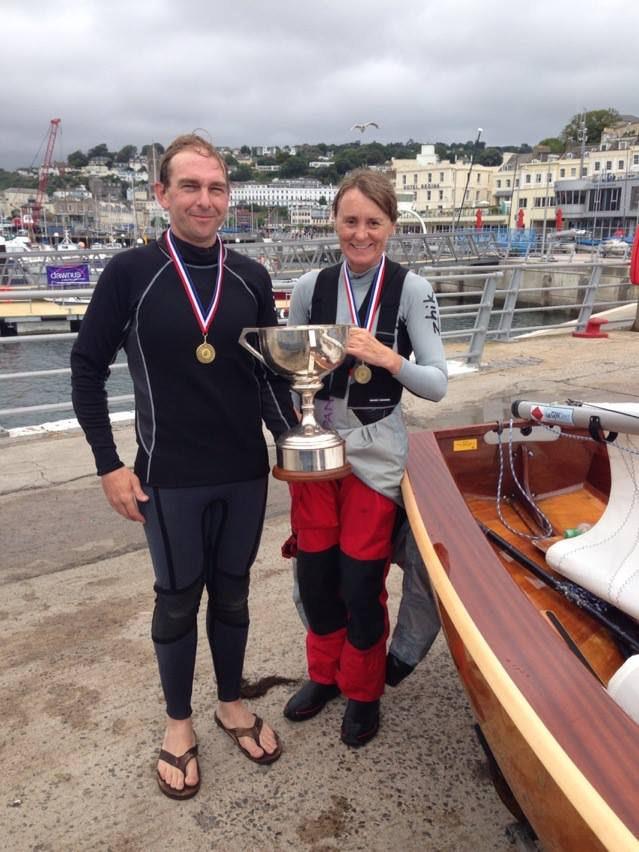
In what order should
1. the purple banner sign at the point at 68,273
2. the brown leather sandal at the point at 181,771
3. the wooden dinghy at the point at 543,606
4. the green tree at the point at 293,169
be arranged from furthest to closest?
the green tree at the point at 293,169
the purple banner sign at the point at 68,273
the brown leather sandal at the point at 181,771
the wooden dinghy at the point at 543,606

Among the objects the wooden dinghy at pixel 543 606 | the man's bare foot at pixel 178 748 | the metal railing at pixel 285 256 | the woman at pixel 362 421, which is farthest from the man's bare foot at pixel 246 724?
the metal railing at pixel 285 256

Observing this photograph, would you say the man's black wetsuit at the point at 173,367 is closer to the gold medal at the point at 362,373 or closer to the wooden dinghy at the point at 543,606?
the gold medal at the point at 362,373

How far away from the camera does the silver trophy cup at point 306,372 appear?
1.72m

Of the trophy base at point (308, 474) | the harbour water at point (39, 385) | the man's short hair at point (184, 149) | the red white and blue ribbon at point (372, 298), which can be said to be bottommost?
the harbour water at point (39, 385)

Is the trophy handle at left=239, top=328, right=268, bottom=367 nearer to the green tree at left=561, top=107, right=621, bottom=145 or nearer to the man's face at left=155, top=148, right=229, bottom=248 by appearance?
the man's face at left=155, top=148, right=229, bottom=248

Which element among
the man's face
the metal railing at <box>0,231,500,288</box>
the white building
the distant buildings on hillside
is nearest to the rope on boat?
the man's face

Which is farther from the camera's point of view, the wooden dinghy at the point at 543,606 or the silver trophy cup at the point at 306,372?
the silver trophy cup at the point at 306,372

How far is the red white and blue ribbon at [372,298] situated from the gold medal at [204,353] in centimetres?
47

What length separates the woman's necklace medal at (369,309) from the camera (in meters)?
2.01

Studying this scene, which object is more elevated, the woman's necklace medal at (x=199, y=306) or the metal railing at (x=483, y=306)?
the woman's necklace medal at (x=199, y=306)

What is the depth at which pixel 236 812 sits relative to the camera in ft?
6.36

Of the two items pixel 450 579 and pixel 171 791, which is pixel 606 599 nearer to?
pixel 450 579

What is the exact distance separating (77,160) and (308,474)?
178m

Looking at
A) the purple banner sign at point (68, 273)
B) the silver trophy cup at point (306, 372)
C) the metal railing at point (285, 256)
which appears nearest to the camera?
the silver trophy cup at point (306, 372)
